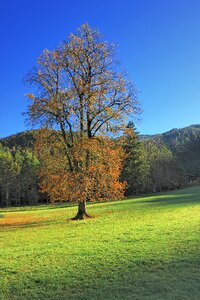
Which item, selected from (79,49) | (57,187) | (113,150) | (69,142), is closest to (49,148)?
(69,142)

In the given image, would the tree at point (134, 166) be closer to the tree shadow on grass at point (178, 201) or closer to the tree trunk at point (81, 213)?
the tree shadow on grass at point (178, 201)

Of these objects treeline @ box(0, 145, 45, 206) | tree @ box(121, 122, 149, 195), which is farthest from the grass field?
treeline @ box(0, 145, 45, 206)

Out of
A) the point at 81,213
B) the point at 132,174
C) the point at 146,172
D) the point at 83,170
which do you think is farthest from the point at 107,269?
the point at 146,172

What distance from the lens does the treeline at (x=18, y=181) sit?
281 ft

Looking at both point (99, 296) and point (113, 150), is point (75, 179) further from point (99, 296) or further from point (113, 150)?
point (99, 296)

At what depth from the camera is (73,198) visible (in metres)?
21.2

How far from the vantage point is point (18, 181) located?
3391 inches

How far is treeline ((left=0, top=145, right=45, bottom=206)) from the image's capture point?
8556 cm

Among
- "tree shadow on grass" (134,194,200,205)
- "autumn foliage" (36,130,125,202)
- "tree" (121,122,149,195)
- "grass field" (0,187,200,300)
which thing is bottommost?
"grass field" (0,187,200,300)

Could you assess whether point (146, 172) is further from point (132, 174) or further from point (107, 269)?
point (107, 269)

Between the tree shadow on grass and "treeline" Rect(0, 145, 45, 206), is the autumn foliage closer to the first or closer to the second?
the tree shadow on grass

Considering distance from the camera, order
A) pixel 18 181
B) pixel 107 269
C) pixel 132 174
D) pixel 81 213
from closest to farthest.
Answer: pixel 107 269 → pixel 81 213 → pixel 132 174 → pixel 18 181

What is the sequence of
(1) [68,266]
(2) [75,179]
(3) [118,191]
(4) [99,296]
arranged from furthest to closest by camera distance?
(3) [118,191]
(2) [75,179]
(1) [68,266]
(4) [99,296]

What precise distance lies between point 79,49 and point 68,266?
16856 mm
